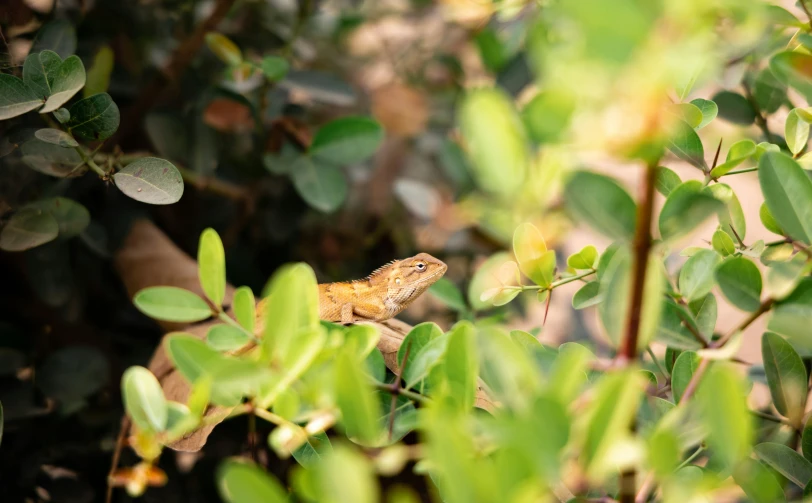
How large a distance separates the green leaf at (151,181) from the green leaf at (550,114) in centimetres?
41

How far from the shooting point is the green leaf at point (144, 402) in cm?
39

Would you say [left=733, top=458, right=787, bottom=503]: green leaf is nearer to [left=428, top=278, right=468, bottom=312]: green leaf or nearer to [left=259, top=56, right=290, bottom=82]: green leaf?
[left=428, top=278, right=468, bottom=312]: green leaf

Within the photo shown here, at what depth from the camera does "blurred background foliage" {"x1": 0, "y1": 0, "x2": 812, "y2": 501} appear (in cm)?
27

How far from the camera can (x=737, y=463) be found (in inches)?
12.5

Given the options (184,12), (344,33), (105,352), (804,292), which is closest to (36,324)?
(105,352)

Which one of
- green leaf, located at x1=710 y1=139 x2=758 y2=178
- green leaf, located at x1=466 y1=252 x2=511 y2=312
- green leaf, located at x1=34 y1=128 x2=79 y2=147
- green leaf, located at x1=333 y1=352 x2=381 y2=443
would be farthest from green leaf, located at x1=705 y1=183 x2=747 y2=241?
green leaf, located at x1=34 y1=128 x2=79 y2=147

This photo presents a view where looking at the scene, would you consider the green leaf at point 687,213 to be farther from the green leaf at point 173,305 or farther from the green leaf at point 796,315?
the green leaf at point 173,305

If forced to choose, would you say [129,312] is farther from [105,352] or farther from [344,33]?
[344,33]

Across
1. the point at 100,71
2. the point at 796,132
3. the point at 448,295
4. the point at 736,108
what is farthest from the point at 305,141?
the point at 796,132

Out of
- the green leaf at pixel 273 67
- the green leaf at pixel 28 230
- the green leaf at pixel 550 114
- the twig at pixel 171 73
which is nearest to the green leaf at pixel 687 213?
the green leaf at pixel 550 114

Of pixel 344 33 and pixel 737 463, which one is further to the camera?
pixel 344 33

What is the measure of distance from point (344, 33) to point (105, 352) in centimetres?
82

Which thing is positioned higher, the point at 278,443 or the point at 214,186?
the point at 278,443

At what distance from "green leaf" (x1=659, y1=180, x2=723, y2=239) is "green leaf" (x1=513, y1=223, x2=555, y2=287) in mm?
188
